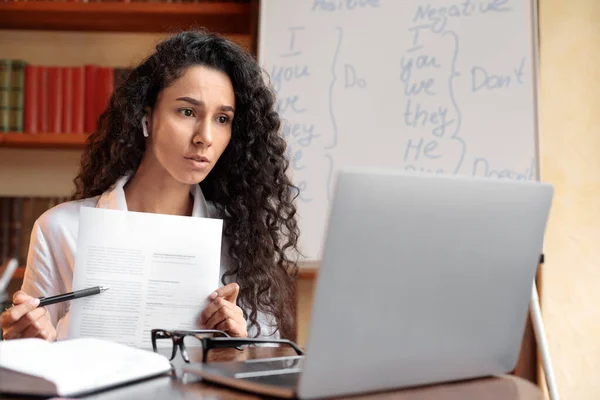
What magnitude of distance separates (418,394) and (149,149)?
42.2 inches

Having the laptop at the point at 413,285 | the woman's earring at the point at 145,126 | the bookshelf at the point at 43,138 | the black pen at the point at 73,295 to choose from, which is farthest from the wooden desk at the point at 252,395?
the bookshelf at the point at 43,138

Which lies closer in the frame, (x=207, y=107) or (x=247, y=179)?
(x=207, y=107)

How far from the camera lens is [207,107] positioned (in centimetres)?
150

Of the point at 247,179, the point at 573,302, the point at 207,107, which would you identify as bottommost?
the point at 573,302

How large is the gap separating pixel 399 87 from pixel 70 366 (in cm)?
163

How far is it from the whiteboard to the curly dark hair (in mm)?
412

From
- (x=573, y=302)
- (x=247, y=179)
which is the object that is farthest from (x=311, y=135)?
(x=573, y=302)

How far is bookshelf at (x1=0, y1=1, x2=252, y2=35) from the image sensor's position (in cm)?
227

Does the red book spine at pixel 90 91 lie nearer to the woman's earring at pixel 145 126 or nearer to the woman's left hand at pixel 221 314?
the woman's earring at pixel 145 126

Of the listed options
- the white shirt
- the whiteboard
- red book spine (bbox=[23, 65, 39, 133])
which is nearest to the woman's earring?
the white shirt

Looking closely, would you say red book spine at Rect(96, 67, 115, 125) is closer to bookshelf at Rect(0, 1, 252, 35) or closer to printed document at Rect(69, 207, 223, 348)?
bookshelf at Rect(0, 1, 252, 35)

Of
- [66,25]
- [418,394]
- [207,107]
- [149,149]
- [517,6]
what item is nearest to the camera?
[418,394]

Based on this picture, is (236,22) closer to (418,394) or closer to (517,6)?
(517,6)

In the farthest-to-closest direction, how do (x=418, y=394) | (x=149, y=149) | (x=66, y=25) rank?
(x=66, y=25), (x=149, y=149), (x=418, y=394)
